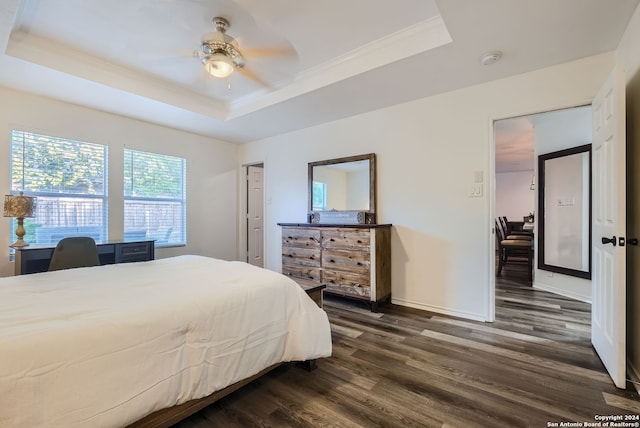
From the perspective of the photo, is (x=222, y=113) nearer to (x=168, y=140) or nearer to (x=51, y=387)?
(x=168, y=140)

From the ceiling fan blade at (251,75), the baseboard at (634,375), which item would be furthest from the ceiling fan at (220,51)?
the baseboard at (634,375)

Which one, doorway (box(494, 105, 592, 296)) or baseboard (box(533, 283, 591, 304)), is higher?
doorway (box(494, 105, 592, 296))

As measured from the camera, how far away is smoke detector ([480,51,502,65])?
94.8 inches

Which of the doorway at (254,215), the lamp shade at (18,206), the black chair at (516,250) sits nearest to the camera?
the lamp shade at (18,206)

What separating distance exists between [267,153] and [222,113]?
3.55ft

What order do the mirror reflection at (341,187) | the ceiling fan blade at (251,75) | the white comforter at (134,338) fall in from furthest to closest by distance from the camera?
the mirror reflection at (341,187) < the ceiling fan blade at (251,75) < the white comforter at (134,338)

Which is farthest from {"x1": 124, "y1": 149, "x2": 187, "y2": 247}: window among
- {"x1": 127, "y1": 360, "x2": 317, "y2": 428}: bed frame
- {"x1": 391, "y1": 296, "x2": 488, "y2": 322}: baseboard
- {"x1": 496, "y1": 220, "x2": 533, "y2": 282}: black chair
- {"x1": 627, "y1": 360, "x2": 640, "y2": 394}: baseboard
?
{"x1": 496, "y1": 220, "x2": 533, "y2": 282}: black chair

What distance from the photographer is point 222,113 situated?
407 centimetres

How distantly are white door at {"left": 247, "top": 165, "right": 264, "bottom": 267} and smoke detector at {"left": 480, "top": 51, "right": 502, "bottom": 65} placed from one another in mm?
4104

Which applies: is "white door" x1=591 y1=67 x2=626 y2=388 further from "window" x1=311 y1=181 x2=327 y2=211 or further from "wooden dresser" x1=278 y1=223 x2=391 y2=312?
"window" x1=311 y1=181 x2=327 y2=211

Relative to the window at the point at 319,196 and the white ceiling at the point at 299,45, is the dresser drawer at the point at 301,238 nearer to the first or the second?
the window at the point at 319,196

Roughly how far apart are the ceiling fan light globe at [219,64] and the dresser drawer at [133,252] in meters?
2.40

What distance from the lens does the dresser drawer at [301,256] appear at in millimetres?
3725

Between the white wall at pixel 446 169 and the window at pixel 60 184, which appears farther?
the window at pixel 60 184
